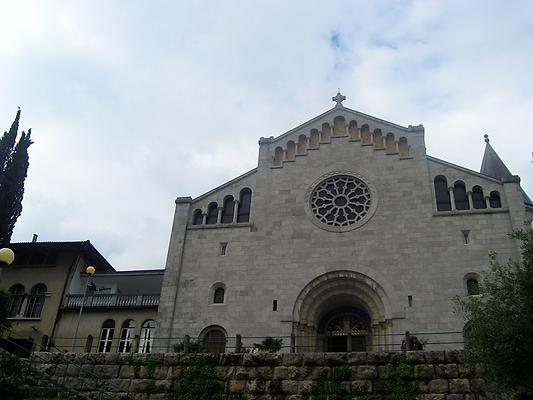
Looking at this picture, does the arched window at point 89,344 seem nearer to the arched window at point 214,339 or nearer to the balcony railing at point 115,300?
the balcony railing at point 115,300

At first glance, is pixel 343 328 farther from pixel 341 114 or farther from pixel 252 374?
pixel 341 114

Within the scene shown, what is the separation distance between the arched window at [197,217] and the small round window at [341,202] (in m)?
6.60

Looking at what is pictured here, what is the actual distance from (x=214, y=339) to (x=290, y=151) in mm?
12227

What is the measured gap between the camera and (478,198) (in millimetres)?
29875

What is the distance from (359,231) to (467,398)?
39.4 feet

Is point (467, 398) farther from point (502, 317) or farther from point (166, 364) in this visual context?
point (166, 364)

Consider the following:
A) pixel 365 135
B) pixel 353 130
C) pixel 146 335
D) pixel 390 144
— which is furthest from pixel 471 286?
pixel 146 335

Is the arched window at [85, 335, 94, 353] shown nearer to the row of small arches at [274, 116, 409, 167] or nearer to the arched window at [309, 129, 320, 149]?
the row of small arches at [274, 116, 409, 167]

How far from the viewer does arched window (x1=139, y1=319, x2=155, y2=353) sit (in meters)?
32.0

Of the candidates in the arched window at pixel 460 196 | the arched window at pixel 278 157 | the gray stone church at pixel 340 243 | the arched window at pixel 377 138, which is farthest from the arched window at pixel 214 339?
the arched window at pixel 460 196

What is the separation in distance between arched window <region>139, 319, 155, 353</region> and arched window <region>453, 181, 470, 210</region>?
19.0 meters

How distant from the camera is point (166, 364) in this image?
22.4 metres

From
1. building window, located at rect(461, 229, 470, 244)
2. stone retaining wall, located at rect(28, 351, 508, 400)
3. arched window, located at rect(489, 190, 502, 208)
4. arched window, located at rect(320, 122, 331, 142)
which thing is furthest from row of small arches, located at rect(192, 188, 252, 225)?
arched window, located at rect(489, 190, 502, 208)

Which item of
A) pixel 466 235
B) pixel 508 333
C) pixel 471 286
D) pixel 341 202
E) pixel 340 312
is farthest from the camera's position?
pixel 341 202
